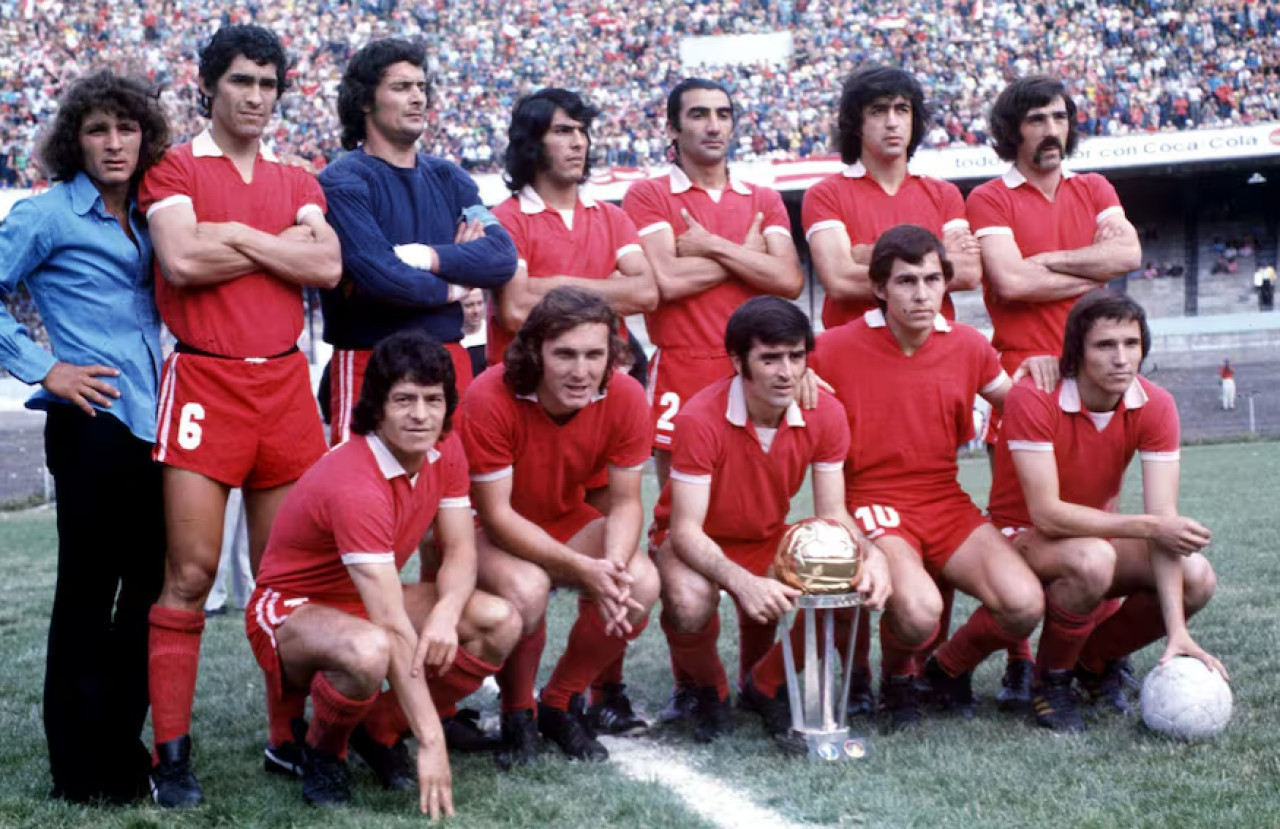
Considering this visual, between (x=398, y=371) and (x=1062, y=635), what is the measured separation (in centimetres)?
243

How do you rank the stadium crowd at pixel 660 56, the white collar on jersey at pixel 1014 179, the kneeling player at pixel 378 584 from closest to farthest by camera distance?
the kneeling player at pixel 378 584, the white collar on jersey at pixel 1014 179, the stadium crowd at pixel 660 56

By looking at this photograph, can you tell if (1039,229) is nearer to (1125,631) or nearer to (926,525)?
(926,525)

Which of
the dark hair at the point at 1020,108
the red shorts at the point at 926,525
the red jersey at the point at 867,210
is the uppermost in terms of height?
the dark hair at the point at 1020,108

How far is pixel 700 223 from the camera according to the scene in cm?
552

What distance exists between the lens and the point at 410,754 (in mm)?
4711

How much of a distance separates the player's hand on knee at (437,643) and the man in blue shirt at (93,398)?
0.94m

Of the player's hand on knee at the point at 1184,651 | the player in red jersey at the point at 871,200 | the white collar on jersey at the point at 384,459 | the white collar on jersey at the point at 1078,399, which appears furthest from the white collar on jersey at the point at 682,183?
the player's hand on knee at the point at 1184,651

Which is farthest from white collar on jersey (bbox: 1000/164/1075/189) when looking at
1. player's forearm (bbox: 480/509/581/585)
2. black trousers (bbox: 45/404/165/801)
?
black trousers (bbox: 45/404/165/801)

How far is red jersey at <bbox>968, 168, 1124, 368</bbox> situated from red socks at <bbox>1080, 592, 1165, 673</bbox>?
1031 mm

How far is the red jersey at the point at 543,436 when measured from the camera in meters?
4.62

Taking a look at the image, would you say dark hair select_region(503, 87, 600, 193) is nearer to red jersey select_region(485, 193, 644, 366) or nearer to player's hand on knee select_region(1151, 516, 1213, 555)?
red jersey select_region(485, 193, 644, 366)

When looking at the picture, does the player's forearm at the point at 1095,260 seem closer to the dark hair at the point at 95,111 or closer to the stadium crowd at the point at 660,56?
the dark hair at the point at 95,111

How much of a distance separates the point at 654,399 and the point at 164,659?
6.97 ft

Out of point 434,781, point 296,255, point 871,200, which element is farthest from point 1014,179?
point 434,781
